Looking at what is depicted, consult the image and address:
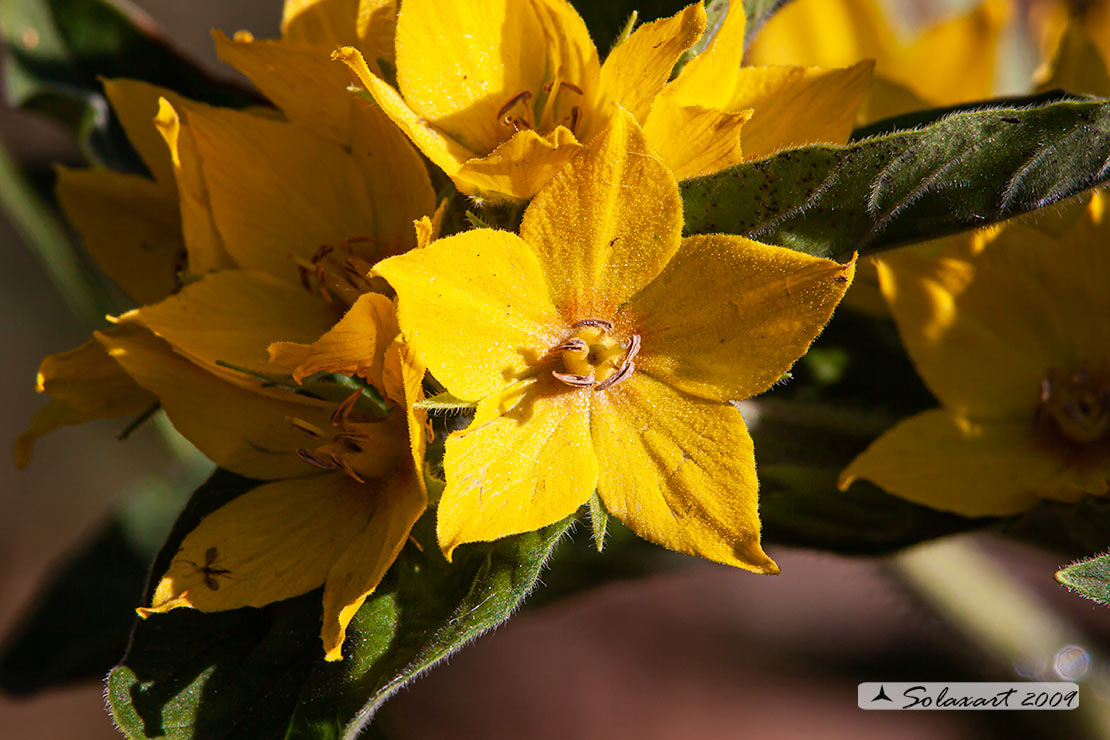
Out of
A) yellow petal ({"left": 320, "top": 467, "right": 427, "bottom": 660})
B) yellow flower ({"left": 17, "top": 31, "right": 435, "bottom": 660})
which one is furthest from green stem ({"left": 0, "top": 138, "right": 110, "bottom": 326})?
yellow petal ({"left": 320, "top": 467, "right": 427, "bottom": 660})

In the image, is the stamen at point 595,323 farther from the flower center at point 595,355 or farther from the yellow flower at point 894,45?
the yellow flower at point 894,45

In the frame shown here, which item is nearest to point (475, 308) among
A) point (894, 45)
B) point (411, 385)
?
point (411, 385)

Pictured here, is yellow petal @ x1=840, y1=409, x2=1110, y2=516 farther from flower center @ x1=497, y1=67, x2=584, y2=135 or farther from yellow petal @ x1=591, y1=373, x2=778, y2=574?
flower center @ x1=497, y1=67, x2=584, y2=135

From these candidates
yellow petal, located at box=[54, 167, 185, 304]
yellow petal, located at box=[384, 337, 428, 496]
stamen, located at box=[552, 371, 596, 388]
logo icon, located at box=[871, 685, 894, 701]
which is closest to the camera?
yellow petal, located at box=[384, 337, 428, 496]

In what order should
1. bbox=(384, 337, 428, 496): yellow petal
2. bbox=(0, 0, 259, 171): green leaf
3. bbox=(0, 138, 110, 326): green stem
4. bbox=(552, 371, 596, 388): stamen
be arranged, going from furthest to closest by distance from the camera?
bbox=(0, 138, 110, 326): green stem, bbox=(0, 0, 259, 171): green leaf, bbox=(552, 371, 596, 388): stamen, bbox=(384, 337, 428, 496): yellow petal

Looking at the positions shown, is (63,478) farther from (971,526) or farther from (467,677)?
(971,526)

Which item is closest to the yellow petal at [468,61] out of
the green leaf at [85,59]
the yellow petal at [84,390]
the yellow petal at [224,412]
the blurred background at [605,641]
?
the yellow petal at [224,412]

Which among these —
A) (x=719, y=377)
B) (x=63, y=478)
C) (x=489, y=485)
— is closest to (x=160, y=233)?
(x=489, y=485)
